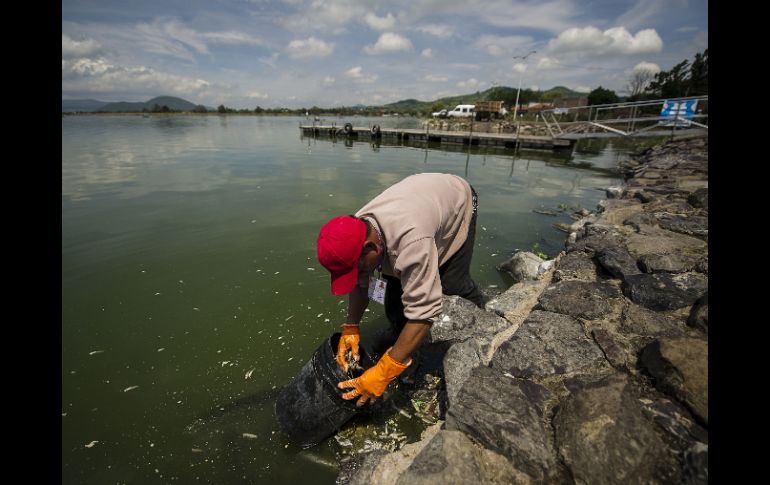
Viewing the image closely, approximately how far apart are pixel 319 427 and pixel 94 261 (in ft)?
18.4

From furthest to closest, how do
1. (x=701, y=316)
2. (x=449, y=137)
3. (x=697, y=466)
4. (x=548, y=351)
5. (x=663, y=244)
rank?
1. (x=449, y=137)
2. (x=663, y=244)
3. (x=548, y=351)
4. (x=701, y=316)
5. (x=697, y=466)

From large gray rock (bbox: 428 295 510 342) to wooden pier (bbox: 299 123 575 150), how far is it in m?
22.0

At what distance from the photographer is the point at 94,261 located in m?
5.50

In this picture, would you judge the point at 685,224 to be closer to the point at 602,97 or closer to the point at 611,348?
the point at 611,348

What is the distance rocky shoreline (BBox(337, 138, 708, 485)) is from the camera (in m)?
1.47

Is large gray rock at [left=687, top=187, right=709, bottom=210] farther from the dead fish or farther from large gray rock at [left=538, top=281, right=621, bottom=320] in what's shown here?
the dead fish

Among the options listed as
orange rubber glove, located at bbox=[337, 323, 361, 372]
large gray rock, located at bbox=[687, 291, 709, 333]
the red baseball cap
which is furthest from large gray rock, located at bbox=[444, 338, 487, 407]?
large gray rock, located at bbox=[687, 291, 709, 333]

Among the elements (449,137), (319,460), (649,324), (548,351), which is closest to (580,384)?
(548,351)

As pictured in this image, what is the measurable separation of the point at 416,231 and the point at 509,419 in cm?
118

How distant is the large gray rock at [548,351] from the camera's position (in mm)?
2203

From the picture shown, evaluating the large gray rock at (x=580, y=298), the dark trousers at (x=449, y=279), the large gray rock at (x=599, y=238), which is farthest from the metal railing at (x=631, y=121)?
the dark trousers at (x=449, y=279)

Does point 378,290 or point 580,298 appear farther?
point 580,298

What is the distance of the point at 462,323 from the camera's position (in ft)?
10.1
